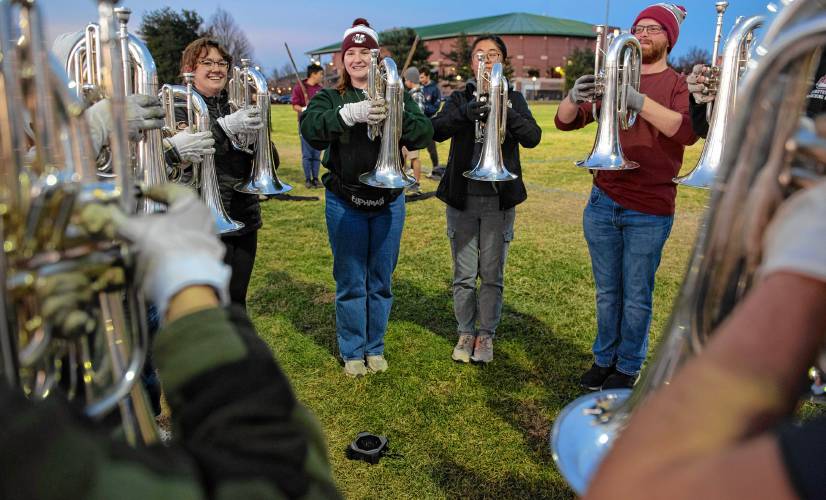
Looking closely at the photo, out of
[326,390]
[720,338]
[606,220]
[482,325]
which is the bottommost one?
[326,390]

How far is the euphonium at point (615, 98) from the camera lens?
304 cm

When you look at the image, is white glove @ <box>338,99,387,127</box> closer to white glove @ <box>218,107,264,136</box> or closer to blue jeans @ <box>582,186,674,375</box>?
white glove @ <box>218,107,264,136</box>

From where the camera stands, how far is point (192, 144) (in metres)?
2.96

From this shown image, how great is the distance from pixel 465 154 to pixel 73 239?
9.55 feet

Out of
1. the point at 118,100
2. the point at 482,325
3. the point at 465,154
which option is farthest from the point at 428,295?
the point at 118,100

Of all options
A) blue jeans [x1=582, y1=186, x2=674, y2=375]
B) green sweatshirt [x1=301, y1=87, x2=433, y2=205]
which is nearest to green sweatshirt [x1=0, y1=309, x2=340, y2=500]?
green sweatshirt [x1=301, y1=87, x2=433, y2=205]

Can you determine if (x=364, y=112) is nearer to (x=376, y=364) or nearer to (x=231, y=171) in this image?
(x=231, y=171)

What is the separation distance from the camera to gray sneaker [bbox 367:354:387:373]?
367cm

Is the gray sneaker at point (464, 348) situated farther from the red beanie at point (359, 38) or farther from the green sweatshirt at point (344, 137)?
the red beanie at point (359, 38)

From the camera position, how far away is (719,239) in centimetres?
83

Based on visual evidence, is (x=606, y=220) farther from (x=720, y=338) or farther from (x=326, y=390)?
(x=720, y=338)

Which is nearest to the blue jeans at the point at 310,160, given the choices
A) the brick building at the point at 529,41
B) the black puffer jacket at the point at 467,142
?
the black puffer jacket at the point at 467,142

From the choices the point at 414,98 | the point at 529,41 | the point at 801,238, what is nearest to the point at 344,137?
the point at 801,238

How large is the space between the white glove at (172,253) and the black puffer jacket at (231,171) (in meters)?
2.48
